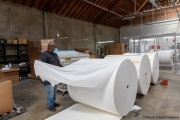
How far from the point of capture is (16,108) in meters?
2.92

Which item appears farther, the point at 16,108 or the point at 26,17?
the point at 26,17

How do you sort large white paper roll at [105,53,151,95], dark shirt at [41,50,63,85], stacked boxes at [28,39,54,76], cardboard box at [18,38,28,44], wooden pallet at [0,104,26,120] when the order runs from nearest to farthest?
wooden pallet at [0,104,26,120], dark shirt at [41,50,63,85], large white paper roll at [105,53,151,95], stacked boxes at [28,39,54,76], cardboard box at [18,38,28,44]

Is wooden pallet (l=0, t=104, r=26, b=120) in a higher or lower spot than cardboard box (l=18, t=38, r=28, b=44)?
lower

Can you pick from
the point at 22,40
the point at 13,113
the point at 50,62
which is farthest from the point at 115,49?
the point at 13,113

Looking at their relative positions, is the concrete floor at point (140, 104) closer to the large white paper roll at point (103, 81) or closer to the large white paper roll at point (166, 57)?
the large white paper roll at point (103, 81)

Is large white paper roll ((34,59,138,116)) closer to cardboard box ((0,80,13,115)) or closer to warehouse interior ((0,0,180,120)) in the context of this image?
warehouse interior ((0,0,180,120))

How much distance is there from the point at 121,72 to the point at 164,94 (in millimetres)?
2227

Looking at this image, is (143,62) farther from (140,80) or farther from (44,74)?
(44,74)

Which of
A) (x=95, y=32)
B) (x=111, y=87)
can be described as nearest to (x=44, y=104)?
(x=111, y=87)

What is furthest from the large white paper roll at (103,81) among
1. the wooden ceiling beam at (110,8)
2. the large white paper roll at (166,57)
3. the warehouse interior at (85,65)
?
the wooden ceiling beam at (110,8)

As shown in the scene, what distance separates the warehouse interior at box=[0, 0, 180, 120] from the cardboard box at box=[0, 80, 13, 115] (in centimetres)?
2

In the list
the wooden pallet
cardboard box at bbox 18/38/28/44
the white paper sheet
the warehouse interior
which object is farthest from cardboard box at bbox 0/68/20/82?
the white paper sheet

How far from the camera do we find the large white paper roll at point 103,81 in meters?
2.30

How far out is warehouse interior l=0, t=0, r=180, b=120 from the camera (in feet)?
8.19
